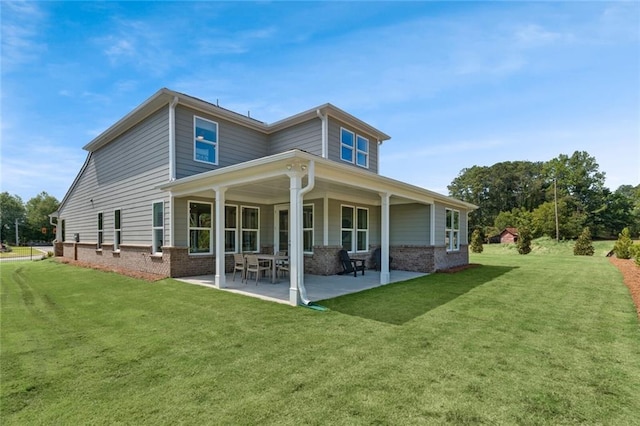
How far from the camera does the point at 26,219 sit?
5634cm

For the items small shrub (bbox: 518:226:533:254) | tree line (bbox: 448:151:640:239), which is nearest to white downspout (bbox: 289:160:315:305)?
small shrub (bbox: 518:226:533:254)

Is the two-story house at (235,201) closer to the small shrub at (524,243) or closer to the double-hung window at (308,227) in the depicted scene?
the double-hung window at (308,227)

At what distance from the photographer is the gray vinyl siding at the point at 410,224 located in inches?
461

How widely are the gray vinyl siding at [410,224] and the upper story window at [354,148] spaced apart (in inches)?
93.1

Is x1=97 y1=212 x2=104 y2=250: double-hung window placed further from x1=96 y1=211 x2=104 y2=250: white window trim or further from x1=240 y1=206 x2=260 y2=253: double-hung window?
x1=240 y1=206 x2=260 y2=253: double-hung window

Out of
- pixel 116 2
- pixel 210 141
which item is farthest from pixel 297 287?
pixel 116 2

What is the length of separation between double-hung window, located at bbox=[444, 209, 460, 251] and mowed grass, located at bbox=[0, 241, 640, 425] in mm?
6302

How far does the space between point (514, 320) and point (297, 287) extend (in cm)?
393

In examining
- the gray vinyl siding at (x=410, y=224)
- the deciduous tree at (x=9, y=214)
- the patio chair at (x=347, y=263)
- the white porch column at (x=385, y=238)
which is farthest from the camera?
the deciduous tree at (x=9, y=214)

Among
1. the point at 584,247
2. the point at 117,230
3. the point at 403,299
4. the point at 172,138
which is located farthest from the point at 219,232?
the point at 584,247

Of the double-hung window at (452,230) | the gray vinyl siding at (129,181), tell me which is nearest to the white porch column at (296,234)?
the gray vinyl siding at (129,181)

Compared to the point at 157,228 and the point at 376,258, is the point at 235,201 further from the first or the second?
the point at 376,258

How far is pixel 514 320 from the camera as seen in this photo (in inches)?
211

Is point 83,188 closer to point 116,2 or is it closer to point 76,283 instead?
point 76,283
